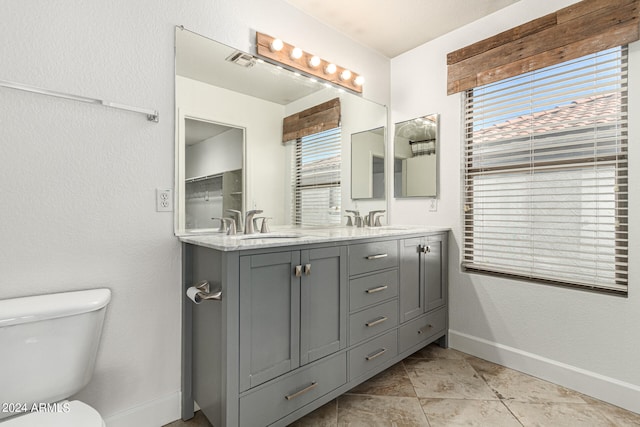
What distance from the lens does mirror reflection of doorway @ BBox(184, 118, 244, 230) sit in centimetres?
173

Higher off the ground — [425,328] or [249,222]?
[249,222]

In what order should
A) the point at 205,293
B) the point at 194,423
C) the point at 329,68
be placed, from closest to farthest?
the point at 205,293 → the point at 194,423 → the point at 329,68

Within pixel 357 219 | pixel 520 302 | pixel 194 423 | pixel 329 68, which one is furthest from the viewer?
pixel 357 219

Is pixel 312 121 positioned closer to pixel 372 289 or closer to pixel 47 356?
pixel 372 289

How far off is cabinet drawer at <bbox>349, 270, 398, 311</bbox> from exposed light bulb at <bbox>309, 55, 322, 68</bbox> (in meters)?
1.49

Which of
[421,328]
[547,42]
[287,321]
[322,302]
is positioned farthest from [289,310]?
[547,42]

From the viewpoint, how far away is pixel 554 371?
200 cm

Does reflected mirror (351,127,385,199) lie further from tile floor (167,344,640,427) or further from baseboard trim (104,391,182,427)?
baseboard trim (104,391,182,427)

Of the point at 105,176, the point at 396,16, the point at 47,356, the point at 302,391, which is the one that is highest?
the point at 396,16

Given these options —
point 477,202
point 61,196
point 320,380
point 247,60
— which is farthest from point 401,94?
point 61,196

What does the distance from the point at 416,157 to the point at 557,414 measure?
6.10 feet

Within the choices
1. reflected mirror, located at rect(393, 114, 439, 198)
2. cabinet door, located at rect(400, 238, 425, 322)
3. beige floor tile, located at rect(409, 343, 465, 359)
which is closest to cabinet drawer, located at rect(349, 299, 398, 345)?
cabinet door, located at rect(400, 238, 425, 322)

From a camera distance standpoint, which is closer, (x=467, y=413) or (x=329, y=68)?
(x=467, y=413)

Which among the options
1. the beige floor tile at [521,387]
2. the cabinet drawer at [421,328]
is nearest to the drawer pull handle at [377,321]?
the cabinet drawer at [421,328]
